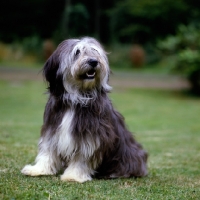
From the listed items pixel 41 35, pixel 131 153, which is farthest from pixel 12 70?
pixel 131 153

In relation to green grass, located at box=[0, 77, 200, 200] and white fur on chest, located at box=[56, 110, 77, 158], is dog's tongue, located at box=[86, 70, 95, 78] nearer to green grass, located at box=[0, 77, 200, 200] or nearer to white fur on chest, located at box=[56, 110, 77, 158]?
white fur on chest, located at box=[56, 110, 77, 158]

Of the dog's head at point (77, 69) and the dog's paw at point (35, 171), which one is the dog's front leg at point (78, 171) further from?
the dog's head at point (77, 69)

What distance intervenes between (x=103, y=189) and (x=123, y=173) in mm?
976

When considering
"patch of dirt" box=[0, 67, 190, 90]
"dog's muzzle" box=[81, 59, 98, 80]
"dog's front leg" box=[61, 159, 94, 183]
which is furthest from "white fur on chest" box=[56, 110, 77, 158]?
"patch of dirt" box=[0, 67, 190, 90]

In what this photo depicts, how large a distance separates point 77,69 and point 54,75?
0.36 metres

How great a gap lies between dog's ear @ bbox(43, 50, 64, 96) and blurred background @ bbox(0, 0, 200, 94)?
2304 centimetres

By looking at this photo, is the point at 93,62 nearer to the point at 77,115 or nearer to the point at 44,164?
A: the point at 77,115

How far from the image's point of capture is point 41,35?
4034cm

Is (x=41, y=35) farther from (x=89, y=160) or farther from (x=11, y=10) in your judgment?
(x=89, y=160)

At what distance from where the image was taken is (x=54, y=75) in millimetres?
6242

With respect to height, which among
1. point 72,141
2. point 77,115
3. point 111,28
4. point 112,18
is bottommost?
point 72,141

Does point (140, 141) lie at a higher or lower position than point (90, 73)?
lower

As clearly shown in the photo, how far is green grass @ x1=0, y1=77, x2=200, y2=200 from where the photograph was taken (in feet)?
17.8

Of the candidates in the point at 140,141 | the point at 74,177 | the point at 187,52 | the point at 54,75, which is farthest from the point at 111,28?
the point at 74,177
